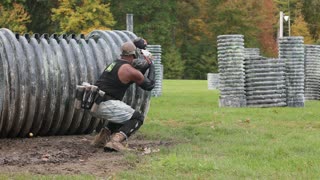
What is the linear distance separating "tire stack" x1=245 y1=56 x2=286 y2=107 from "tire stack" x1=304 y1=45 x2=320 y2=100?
168 inches

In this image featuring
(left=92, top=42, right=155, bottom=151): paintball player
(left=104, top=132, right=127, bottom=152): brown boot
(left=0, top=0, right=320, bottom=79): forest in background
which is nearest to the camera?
(left=104, top=132, right=127, bottom=152): brown boot

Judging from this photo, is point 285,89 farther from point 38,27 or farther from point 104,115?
point 38,27

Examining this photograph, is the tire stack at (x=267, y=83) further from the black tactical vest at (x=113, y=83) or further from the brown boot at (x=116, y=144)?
the brown boot at (x=116, y=144)

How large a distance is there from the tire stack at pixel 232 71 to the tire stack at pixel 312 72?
15.7 ft

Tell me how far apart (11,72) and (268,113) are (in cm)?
728

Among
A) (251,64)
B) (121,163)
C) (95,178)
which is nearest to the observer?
(95,178)

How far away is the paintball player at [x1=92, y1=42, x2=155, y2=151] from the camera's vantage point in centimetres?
958

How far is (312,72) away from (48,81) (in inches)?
536

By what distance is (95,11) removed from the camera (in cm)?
5069

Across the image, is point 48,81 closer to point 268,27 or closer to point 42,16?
point 42,16

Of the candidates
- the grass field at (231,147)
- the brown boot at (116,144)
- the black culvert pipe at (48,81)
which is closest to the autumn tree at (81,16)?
the grass field at (231,147)

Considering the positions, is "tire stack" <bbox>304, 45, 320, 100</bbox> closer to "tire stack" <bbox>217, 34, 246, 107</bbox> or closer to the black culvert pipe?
"tire stack" <bbox>217, 34, 246, 107</bbox>

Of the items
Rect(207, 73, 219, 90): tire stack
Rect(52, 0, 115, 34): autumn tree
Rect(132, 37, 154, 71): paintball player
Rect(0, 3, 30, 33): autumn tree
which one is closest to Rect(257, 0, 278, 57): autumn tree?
Rect(52, 0, 115, 34): autumn tree

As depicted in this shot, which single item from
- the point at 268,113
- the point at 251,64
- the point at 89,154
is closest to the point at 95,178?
the point at 89,154
